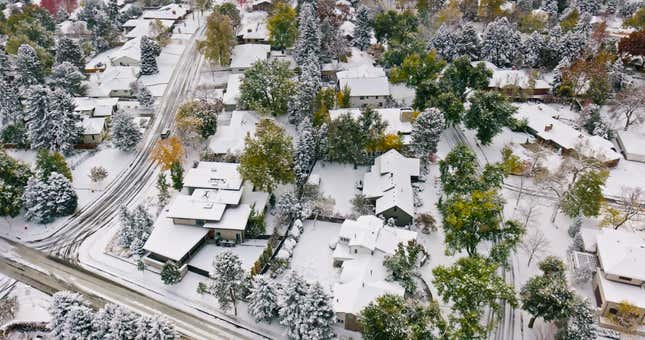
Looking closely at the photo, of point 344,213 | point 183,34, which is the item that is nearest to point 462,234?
point 344,213

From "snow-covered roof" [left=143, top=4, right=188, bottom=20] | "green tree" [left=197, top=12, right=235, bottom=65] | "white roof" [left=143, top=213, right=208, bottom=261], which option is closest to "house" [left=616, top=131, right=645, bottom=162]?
"white roof" [left=143, top=213, right=208, bottom=261]

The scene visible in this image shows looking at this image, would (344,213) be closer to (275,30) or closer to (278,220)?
(278,220)

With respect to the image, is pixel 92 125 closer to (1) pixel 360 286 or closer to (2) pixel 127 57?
(2) pixel 127 57

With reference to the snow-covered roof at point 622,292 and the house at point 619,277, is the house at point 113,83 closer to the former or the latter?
the house at point 619,277

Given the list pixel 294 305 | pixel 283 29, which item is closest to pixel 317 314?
pixel 294 305

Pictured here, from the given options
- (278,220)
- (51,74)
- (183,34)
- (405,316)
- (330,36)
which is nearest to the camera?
(405,316)

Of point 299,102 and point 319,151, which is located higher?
point 299,102

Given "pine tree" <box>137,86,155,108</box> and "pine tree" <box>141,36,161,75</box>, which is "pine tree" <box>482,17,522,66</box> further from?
"pine tree" <box>141,36,161,75</box>
